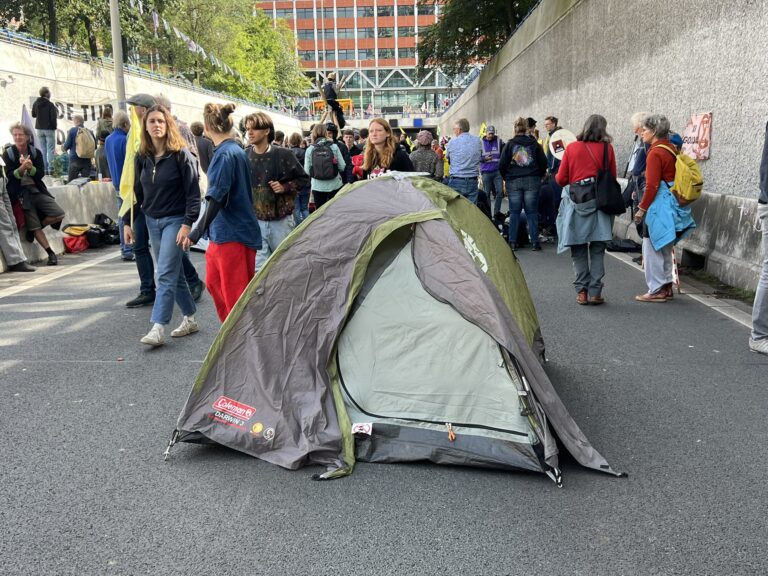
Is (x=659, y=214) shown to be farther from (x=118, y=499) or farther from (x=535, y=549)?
(x=118, y=499)

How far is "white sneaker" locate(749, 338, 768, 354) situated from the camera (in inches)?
216

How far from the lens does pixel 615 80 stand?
13758 millimetres

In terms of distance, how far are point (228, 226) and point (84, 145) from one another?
1303 cm

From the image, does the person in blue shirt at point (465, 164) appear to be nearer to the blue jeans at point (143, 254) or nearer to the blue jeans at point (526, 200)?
the blue jeans at point (526, 200)

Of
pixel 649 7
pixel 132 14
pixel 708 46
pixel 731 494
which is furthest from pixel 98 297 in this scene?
pixel 132 14

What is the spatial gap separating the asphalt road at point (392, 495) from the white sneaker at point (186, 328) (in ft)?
2.88

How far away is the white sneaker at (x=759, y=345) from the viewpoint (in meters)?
5.49

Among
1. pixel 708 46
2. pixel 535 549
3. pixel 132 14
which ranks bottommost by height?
pixel 535 549

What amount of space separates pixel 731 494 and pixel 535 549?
1098mm

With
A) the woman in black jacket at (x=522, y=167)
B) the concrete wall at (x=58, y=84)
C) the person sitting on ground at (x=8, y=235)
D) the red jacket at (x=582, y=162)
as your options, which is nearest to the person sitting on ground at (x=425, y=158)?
the woman in black jacket at (x=522, y=167)

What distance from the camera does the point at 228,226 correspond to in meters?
5.41

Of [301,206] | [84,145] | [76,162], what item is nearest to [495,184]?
[301,206]

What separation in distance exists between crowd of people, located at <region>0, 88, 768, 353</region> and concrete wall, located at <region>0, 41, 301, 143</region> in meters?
13.4

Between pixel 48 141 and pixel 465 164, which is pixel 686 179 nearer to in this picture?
pixel 465 164
